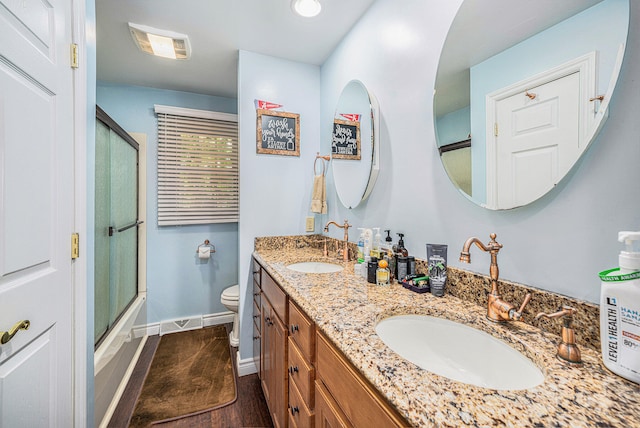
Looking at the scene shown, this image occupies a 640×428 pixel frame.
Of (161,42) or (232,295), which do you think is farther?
(232,295)

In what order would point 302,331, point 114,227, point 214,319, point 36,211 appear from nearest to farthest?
1. point 36,211
2. point 302,331
3. point 114,227
4. point 214,319

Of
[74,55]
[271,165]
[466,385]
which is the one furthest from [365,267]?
[74,55]

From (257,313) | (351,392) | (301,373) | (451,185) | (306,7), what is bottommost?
(257,313)

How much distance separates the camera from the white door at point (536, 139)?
28.4 inches

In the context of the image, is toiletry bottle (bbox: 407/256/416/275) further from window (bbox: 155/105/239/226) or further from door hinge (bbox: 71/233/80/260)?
window (bbox: 155/105/239/226)

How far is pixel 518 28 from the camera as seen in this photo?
841mm

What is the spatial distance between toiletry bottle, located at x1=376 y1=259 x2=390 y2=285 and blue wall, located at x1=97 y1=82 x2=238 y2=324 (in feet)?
7.28

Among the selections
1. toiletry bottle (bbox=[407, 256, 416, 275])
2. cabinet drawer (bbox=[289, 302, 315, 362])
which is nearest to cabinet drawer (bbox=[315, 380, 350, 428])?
cabinet drawer (bbox=[289, 302, 315, 362])

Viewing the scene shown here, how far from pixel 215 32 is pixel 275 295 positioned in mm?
1806

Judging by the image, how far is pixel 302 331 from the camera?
995 mm

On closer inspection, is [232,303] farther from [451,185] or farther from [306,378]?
[451,185]

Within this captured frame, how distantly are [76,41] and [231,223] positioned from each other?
2.12m

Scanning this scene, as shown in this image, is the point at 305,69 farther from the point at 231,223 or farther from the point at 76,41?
the point at 231,223

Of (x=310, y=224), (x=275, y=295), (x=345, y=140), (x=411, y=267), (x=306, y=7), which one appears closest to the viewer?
(x=411, y=267)
